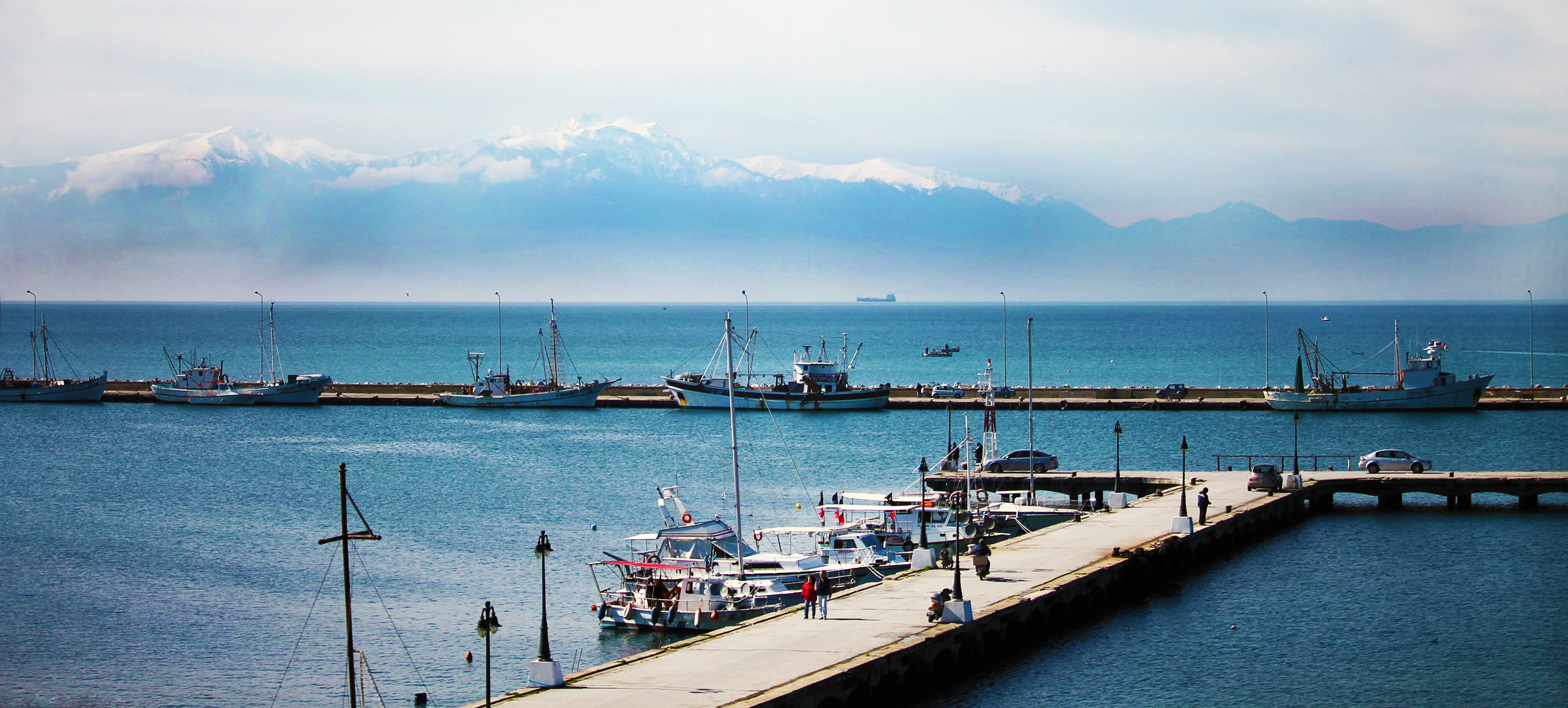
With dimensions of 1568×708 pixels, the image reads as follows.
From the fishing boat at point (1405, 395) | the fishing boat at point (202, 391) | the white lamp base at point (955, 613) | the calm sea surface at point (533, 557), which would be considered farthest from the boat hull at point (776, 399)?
the white lamp base at point (955, 613)

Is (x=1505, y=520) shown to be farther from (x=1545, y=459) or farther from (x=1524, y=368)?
(x=1524, y=368)

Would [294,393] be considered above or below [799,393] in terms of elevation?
above

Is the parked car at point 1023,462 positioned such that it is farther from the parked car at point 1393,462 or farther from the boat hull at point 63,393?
the boat hull at point 63,393

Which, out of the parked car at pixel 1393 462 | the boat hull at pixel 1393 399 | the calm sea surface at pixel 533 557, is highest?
the boat hull at pixel 1393 399

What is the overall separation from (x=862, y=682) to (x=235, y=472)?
6189cm

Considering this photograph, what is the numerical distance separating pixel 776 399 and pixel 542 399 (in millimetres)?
21457

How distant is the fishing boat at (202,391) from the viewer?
427ft

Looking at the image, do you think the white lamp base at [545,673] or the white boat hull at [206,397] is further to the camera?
the white boat hull at [206,397]

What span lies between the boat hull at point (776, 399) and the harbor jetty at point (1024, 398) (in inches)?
82.7

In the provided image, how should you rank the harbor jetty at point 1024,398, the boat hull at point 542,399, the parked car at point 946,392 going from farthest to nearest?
the boat hull at point 542,399 → the parked car at point 946,392 → the harbor jetty at point 1024,398

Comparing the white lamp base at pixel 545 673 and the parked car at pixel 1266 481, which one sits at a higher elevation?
the parked car at pixel 1266 481

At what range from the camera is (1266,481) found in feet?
202

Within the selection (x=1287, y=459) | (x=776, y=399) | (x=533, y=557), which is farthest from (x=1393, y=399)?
(x=533, y=557)

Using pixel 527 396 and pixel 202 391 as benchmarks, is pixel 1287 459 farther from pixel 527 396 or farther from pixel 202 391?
pixel 202 391
